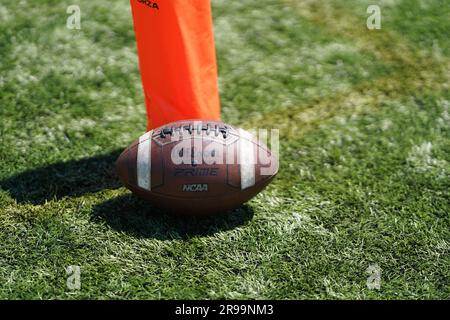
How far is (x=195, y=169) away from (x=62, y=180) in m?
0.90

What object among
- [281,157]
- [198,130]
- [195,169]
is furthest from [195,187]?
[281,157]

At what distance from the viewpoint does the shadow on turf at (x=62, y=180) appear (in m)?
3.90

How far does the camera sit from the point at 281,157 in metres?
4.30

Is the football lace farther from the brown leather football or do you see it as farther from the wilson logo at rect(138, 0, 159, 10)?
the wilson logo at rect(138, 0, 159, 10)

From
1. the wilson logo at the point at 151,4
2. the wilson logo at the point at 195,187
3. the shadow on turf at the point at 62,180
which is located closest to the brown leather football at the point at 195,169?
the wilson logo at the point at 195,187

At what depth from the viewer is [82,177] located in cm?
405

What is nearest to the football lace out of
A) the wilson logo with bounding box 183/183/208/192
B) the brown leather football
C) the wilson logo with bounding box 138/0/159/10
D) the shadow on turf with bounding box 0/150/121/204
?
the brown leather football

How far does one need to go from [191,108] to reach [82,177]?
2.33ft

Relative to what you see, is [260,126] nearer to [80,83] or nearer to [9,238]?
[80,83]

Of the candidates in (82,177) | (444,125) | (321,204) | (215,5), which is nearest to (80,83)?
(82,177)

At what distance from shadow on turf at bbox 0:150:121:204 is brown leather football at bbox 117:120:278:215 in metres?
0.41

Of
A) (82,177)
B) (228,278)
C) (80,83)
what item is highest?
(80,83)

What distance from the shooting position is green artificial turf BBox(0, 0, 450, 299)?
3420 millimetres

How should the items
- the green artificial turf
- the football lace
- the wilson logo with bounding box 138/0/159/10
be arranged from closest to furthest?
the green artificial turf → the football lace → the wilson logo with bounding box 138/0/159/10
